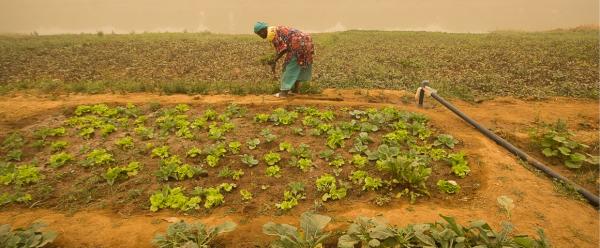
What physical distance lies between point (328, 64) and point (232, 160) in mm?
7941

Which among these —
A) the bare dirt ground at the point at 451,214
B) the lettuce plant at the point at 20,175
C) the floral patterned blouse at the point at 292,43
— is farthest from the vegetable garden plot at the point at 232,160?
the floral patterned blouse at the point at 292,43

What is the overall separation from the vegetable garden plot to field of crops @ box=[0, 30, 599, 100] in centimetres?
255

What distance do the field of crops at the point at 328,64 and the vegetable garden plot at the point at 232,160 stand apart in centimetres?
255

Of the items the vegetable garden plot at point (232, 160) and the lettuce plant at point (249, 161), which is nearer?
the vegetable garden plot at point (232, 160)

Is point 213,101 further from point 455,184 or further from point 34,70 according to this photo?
point 34,70

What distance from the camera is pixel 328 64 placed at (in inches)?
530

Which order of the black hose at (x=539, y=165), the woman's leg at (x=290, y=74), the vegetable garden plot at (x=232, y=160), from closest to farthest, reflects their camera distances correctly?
the black hose at (x=539, y=165) < the vegetable garden plot at (x=232, y=160) < the woman's leg at (x=290, y=74)

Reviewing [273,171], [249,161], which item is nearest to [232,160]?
[249,161]

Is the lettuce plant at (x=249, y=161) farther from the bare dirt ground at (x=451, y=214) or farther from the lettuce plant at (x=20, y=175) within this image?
the lettuce plant at (x=20, y=175)

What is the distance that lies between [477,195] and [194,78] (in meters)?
9.69

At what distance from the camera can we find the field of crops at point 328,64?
10.7 m

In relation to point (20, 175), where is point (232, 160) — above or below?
above

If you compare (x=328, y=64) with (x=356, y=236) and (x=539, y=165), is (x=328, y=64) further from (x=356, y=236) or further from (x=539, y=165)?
(x=356, y=236)

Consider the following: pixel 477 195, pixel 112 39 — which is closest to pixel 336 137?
pixel 477 195
